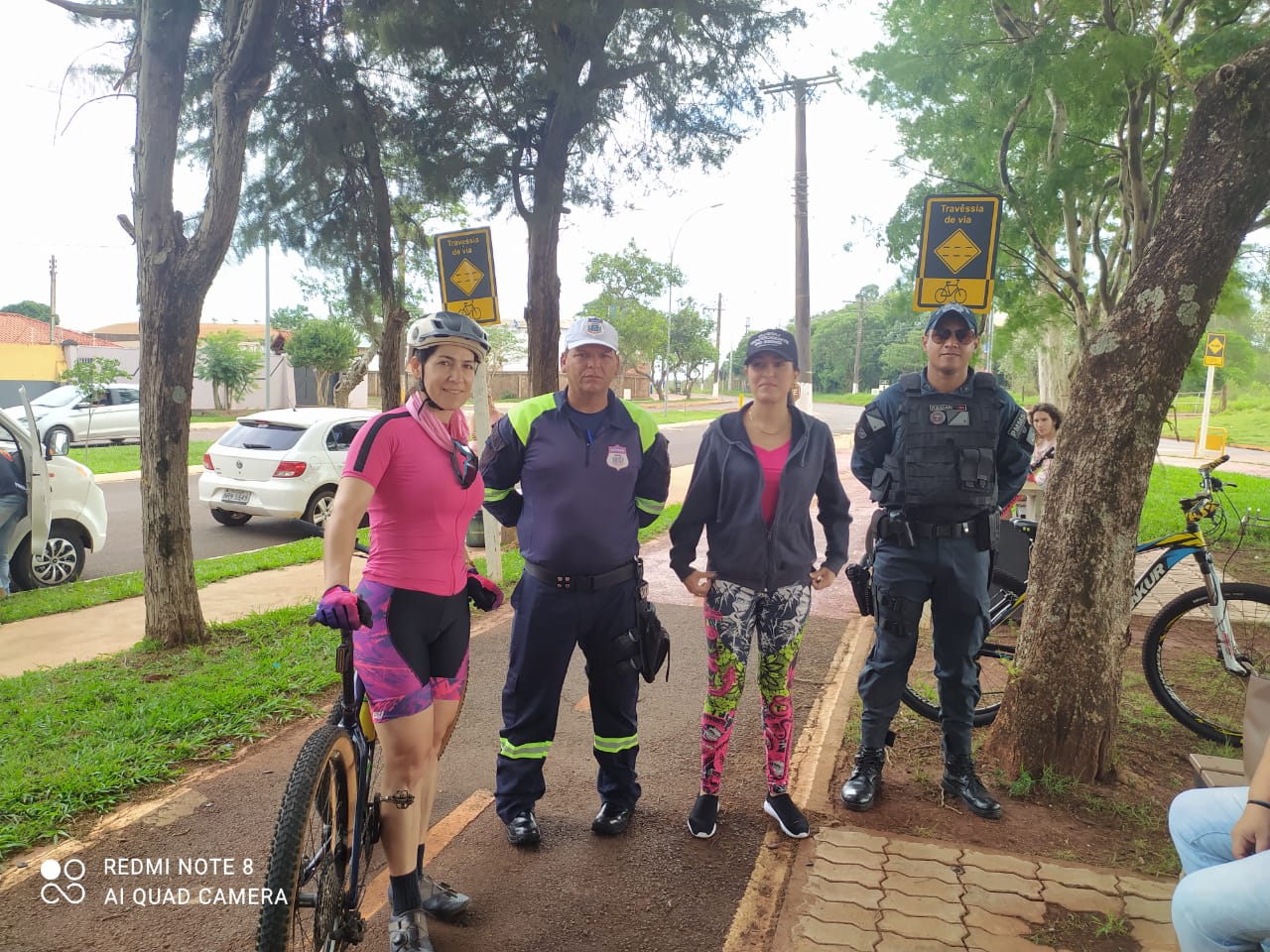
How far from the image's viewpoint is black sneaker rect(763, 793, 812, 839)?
324cm

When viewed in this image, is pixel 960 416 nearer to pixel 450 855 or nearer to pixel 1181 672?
pixel 1181 672

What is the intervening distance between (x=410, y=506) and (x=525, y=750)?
1.19 metres

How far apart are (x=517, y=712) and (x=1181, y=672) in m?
3.40

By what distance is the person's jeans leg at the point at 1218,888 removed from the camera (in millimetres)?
1829

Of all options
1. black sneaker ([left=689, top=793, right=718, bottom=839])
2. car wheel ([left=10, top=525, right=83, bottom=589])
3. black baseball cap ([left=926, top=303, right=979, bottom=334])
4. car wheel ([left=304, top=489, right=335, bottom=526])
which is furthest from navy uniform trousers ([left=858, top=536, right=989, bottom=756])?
car wheel ([left=304, top=489, right=335, bottom=526])

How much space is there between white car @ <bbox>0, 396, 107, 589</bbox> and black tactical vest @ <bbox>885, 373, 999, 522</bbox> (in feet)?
22.4

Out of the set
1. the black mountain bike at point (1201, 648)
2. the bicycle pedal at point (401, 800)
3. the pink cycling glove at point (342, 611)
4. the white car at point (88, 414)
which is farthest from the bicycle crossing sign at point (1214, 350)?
the white car at point (88, 414)

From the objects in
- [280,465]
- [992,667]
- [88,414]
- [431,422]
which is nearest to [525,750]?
[431,422]

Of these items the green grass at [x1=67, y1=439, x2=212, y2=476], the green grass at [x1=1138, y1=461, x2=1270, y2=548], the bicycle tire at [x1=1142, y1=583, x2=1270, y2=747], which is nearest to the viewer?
the bicycle tire at [x1=1142, y1=583, x2=1270, y2=747]

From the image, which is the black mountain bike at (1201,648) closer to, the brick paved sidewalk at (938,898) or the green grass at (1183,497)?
the brick paved sidewalk at (938,898)

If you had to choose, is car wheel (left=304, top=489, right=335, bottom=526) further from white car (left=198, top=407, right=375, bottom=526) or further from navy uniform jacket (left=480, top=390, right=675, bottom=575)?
navy uniform jacket (left=480, top=390, right=675, bottom=575)

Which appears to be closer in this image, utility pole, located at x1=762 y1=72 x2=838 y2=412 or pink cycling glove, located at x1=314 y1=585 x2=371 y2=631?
pink cycling glove, located at x1=314 y1=585 x2=371 y2=631

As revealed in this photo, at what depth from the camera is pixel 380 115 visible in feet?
30.1

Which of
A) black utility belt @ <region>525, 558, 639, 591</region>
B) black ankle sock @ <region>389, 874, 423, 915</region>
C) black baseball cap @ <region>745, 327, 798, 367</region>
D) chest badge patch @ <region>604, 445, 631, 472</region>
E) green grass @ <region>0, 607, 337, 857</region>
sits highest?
black baseball cap @ <region>745, 327, 798, 367</region>
